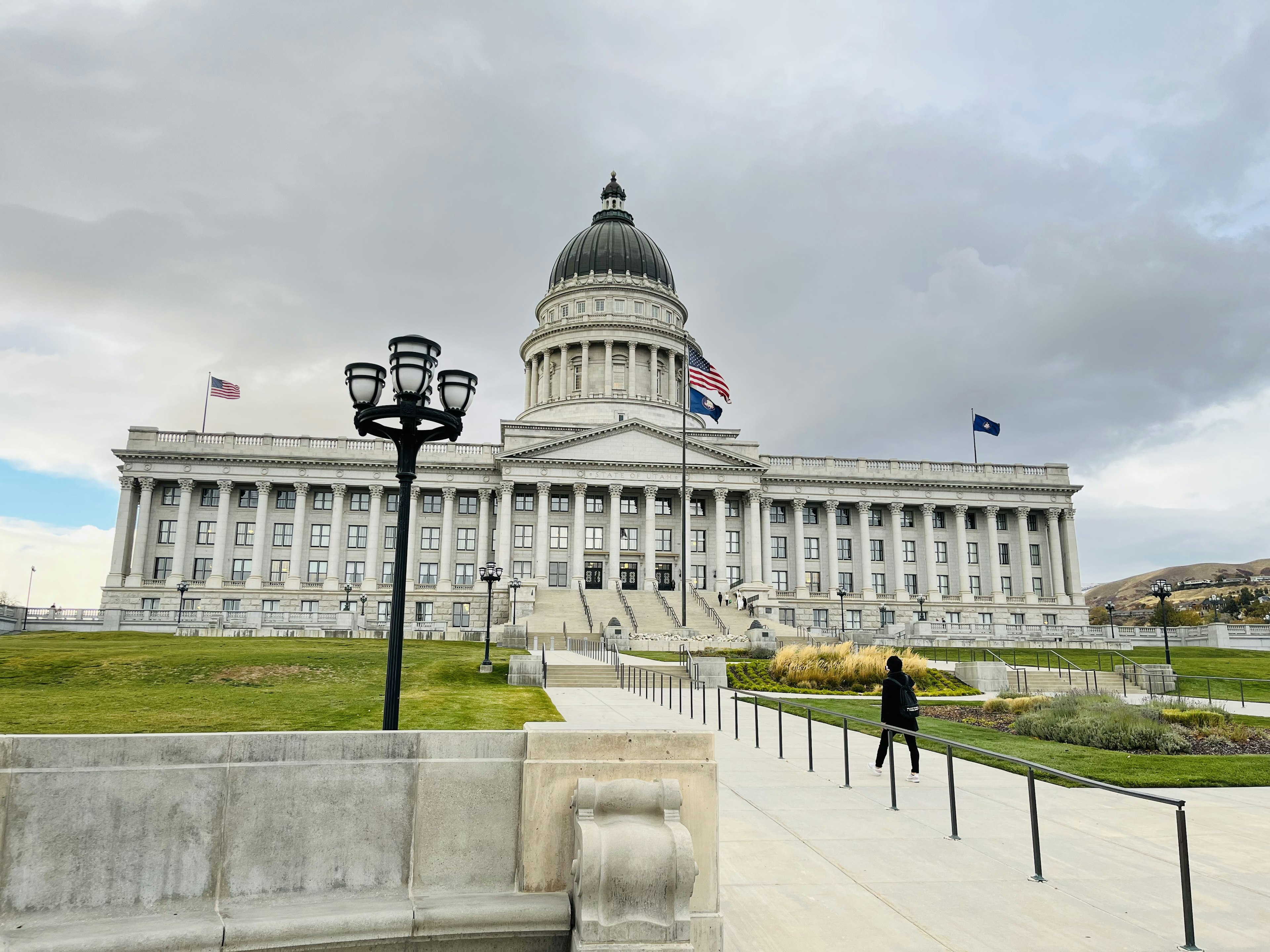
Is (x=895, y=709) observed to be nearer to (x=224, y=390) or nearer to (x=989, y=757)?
(x=989, y=757)

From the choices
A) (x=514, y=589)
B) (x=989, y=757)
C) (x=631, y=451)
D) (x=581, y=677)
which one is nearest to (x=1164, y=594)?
(x=581, y=677)

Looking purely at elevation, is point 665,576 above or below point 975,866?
above

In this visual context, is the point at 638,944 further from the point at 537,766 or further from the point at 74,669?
the point at 74,669

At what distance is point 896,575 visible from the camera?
7981 cm

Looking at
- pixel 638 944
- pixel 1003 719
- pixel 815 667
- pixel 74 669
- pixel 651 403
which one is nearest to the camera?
pixel 638 944

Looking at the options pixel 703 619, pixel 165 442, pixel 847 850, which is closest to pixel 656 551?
pixel 703 619

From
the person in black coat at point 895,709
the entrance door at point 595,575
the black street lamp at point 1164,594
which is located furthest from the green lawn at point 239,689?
the entrance door at point 595,575

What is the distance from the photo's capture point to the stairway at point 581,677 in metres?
28.7

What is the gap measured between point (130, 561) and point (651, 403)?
50813mm

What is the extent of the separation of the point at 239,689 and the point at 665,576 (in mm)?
53454

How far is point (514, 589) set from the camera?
6406cm

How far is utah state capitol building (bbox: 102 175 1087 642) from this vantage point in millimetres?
72625

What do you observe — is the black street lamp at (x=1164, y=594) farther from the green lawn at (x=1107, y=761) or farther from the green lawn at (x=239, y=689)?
the green lawn at (x=239, y=689)

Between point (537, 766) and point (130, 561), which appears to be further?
point (130, 561)
